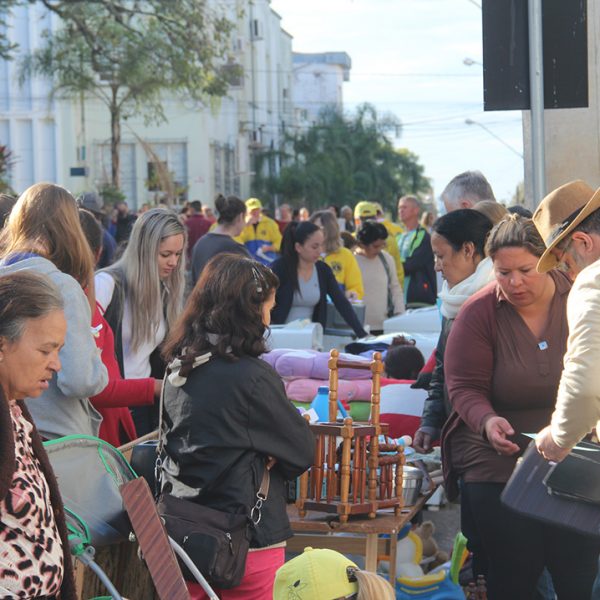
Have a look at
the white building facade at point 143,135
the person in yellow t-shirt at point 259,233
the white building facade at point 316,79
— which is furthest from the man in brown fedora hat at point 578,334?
the white building facade at point 316,79

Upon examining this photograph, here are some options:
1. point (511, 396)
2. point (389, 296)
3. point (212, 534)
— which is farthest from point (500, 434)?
point (389, 296)

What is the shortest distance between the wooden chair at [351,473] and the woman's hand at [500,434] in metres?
0.59

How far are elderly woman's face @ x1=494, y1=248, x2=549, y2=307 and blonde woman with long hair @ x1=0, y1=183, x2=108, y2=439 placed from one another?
5.08ft

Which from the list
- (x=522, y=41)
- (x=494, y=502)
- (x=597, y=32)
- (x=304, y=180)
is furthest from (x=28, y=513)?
(x=304, y=180)

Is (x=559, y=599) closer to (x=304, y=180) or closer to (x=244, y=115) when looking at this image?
(x=304, y=180)

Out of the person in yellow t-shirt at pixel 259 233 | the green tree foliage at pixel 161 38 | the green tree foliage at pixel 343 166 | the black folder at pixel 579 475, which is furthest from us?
the green tree foliage at pixel 343 166

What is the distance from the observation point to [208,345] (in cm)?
404

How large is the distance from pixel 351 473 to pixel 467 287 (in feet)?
3.08

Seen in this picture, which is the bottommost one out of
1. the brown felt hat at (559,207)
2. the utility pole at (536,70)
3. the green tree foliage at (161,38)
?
the brown felt hat at (559,207)

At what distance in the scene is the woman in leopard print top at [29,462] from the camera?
3.12m

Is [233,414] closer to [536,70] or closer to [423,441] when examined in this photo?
[423,441]

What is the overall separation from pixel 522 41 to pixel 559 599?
2.51m

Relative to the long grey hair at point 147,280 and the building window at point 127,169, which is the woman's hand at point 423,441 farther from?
the building window at point 127,169

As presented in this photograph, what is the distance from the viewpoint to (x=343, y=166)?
60656mm
